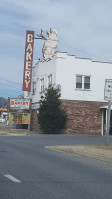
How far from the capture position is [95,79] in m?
36.8

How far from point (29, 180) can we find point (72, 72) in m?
26.7

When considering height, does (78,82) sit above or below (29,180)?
above

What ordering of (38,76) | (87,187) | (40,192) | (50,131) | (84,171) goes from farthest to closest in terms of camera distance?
(38,76) → (50,131) → (84,171) → (87,187) → (40,192)

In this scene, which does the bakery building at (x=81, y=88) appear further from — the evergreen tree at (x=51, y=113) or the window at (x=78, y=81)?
the evergreen tree at (x=51, y=113)

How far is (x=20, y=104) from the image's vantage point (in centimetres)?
3931

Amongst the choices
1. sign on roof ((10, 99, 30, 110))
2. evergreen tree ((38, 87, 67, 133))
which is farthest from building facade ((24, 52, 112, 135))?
sign on roof ((10, 99, 30, 110))

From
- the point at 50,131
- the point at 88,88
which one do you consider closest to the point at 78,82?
the point at 88,88

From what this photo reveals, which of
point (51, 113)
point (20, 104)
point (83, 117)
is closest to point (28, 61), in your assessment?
point (20, 104)

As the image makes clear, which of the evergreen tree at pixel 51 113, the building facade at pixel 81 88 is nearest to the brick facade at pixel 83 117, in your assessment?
the building facade at pixel 81 88

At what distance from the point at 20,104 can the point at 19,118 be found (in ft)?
4.61

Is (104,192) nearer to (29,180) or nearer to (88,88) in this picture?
(29,180)

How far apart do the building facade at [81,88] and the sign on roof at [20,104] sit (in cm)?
389

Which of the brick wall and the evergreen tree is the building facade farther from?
the evergreen tree

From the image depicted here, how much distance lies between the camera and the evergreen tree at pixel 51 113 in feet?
113
